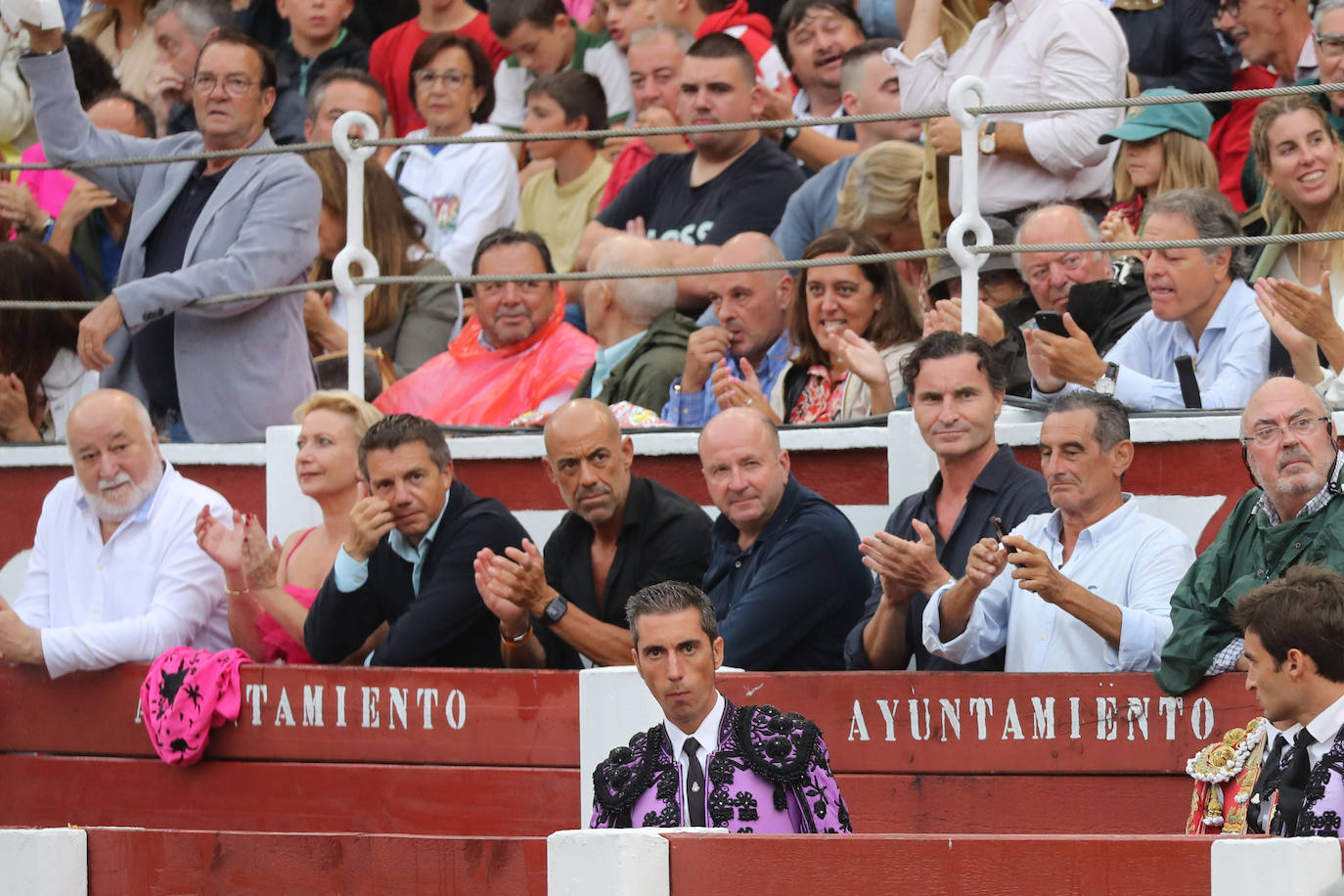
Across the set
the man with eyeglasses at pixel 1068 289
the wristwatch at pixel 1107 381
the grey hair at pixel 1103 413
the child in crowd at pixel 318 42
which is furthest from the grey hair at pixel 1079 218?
the child in crowd at pixel 318 42

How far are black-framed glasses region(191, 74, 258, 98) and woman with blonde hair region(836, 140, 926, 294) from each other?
201 cm

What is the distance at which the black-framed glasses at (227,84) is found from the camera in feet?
25.5

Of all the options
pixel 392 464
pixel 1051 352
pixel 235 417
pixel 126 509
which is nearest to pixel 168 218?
pixel 235 417

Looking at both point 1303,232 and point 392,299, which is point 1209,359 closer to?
point 1303,232

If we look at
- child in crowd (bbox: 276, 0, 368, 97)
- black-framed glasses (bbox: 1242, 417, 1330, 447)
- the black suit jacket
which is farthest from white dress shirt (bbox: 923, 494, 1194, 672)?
child in crowd (bbox: 276, 0, 368, 97)

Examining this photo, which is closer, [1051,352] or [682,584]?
[682,584]

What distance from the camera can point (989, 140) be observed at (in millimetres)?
7004

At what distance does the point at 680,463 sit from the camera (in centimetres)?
727

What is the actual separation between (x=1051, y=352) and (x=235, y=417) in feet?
9.40

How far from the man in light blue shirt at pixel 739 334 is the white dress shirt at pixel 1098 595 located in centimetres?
167

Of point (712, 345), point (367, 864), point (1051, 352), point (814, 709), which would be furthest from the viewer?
point (712, 345)

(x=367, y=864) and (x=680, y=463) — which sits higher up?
(x=680, y=463)

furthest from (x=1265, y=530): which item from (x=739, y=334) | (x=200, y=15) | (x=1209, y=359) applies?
(x=200, y=15)

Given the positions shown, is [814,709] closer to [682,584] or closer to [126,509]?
[682,584]
